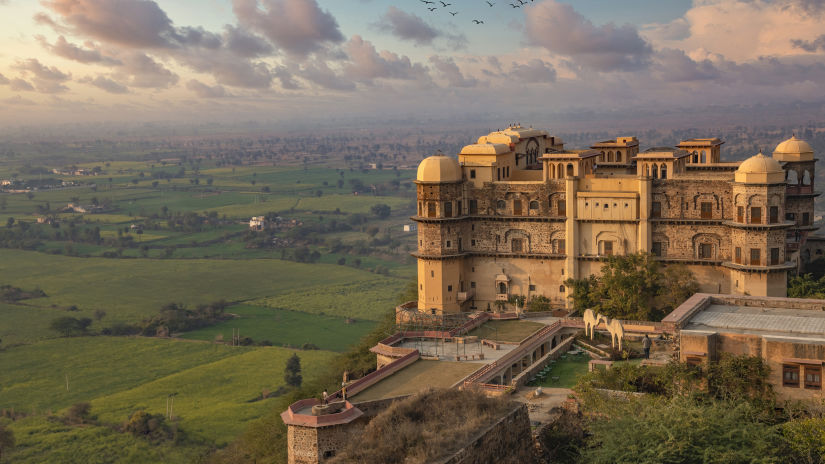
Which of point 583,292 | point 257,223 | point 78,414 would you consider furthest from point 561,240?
point 257,223

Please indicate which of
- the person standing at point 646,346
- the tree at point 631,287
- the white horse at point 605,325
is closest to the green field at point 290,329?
the tree at point 631,287

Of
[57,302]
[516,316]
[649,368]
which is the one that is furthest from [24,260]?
[649,368]

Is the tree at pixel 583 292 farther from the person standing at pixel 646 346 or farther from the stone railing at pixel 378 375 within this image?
the stone railing at pixel 378 375

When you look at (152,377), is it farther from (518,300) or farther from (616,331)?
(616,331)

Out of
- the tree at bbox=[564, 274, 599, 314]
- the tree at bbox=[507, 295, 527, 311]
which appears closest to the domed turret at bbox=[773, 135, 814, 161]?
the tree at bbox=[564, 274, 599, 314]

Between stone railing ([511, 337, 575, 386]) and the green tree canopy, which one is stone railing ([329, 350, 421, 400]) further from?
the green tree canopy
